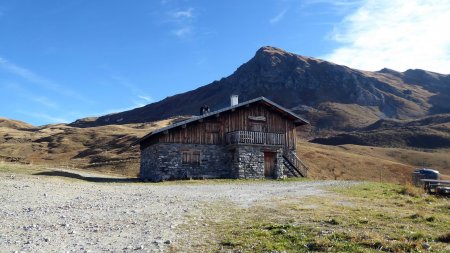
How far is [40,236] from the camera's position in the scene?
10477 millimetres

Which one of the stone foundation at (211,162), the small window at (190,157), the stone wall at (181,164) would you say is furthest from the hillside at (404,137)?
the small window at (190,157)

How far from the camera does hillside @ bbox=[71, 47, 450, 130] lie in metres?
149

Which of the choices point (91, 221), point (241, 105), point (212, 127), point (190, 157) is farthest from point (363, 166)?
point (91, 221)

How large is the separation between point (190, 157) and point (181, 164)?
1102 mm

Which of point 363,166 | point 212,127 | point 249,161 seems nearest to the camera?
point 249,161

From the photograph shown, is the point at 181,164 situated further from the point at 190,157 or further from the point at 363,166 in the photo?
the point at 363,166

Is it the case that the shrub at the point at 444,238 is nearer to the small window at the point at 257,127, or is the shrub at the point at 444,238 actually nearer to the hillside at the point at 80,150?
the small window at the point at 257,127

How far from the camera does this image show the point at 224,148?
124ft

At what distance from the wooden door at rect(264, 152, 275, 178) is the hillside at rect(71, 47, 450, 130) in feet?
332

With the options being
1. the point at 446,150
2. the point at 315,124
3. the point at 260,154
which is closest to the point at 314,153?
the point at 260,154

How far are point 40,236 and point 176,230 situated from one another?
3.48 meters

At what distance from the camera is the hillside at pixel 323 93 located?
14938 cm

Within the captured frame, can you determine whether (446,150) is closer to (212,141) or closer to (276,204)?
(212,141)

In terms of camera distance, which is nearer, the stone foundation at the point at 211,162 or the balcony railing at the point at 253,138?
the stone foundation at the point at 211,162
